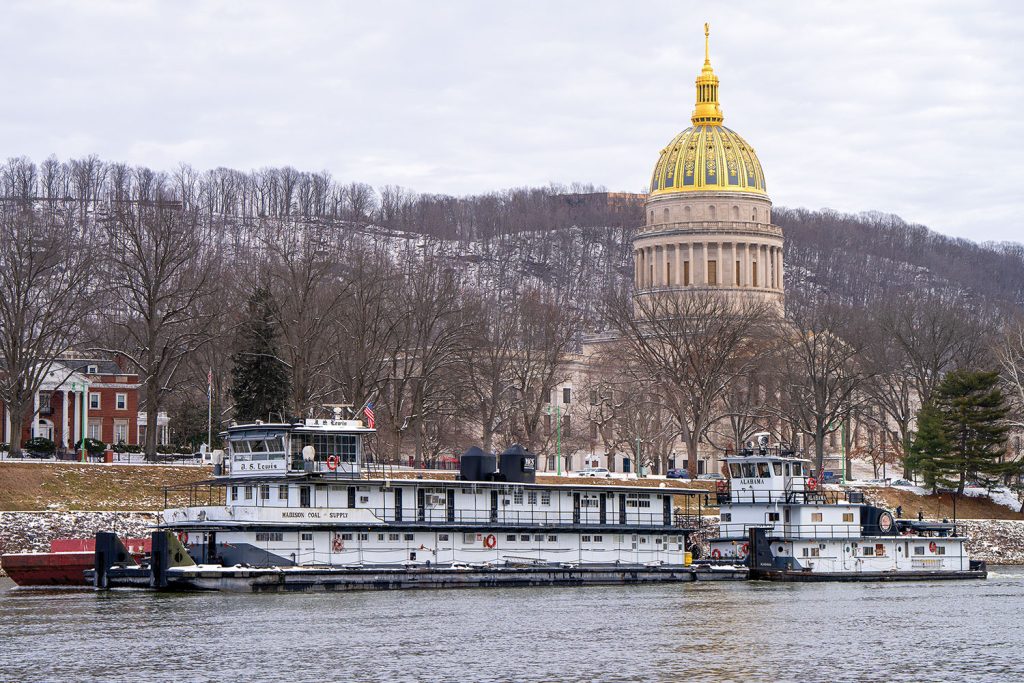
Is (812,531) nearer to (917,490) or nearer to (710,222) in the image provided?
(917,490)

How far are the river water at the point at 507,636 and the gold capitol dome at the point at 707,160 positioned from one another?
A: 11735 centimetres

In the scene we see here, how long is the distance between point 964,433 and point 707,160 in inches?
3181

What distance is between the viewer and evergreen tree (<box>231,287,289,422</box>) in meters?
95.3

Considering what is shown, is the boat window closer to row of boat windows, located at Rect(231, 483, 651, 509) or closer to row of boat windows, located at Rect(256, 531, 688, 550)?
row of boat windows, located at Rect(231, 483, 651, 509)

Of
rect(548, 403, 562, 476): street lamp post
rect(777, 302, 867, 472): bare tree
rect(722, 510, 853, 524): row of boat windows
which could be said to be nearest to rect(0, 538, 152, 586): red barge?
rect(722, 510, 853, 524): row of boat windows

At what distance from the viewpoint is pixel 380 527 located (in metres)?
67.6

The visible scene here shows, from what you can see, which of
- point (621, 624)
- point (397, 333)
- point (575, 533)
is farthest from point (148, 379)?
point (621, 624)

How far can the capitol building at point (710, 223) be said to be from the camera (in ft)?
589

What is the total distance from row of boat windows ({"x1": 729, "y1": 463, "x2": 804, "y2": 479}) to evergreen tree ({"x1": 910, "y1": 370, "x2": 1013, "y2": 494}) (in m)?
27.6

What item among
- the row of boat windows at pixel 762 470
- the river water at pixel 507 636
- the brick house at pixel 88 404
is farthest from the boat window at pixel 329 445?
the brick house at pixel 88 404

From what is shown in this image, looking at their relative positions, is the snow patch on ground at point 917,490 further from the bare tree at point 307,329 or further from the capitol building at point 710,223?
the capitol building at point 710,223

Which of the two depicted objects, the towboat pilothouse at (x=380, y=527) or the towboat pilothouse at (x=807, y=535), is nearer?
the towboat pilothouse at (x=380, y=527)

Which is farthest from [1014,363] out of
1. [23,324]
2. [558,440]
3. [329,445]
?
[23,324]

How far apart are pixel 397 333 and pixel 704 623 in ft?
167
